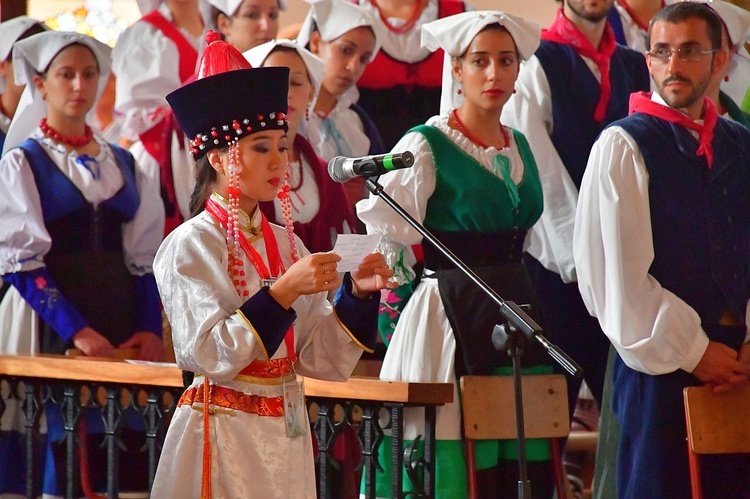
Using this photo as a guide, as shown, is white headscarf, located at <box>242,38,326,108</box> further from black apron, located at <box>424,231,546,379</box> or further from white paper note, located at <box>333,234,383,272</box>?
white paper note, located at <box>333,234,383,272</box>

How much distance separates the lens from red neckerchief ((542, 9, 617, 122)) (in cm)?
451

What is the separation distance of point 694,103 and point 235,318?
1642 mm

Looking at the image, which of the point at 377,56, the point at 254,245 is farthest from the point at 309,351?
the point at 377,56

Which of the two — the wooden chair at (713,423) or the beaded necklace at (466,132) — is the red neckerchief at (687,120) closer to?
the beaded necklace at (466,132)

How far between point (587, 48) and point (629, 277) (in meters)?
1.48

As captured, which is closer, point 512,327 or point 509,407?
point 512,327

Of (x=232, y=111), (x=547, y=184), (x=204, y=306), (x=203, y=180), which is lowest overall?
(x=204, y=306)

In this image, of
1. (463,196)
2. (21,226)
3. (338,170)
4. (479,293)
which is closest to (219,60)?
(338,170)

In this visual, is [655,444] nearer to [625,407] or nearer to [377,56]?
[625,407]

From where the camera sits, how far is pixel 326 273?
2613mm

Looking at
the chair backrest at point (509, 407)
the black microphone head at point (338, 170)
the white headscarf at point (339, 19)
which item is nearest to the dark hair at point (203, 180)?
the black microphone head at point (338, 170)

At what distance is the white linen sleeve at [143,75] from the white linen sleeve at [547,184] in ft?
5.51

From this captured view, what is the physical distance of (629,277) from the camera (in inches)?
131

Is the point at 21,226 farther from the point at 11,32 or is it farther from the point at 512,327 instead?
the point at 512,327
